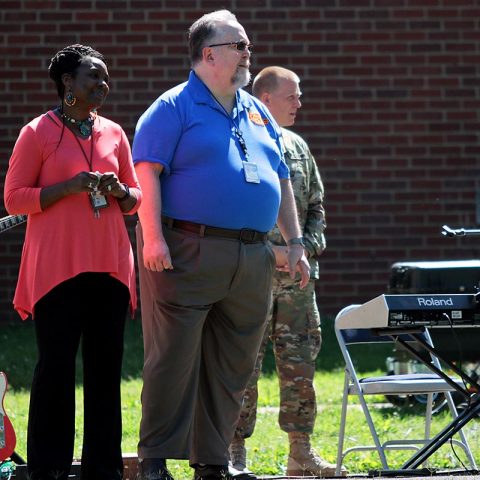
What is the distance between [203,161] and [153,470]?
4.67 feet

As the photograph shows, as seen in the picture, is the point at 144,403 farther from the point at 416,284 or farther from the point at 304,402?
the point at 416,284

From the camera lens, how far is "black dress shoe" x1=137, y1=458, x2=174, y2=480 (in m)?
5.49

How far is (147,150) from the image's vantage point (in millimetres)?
5562

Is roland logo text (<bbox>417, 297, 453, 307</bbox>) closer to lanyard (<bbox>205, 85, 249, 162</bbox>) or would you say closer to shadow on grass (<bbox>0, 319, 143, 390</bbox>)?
lanyard (<bbox>205, 85, 249, 162</bbox>)

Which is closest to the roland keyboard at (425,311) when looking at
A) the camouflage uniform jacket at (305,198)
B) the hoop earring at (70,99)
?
the camouflage uniform jacket at (305,198)

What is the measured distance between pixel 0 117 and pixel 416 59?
3.92 metres

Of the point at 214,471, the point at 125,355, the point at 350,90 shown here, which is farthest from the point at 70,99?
the point at 350,90

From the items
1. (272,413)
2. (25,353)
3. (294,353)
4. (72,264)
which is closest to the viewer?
(72,264)

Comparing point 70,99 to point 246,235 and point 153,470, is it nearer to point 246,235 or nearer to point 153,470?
point 246,235

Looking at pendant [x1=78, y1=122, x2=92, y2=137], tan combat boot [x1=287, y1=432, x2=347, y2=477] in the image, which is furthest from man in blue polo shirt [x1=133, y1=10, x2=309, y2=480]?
tan combat boot [x1=287, y1=432, x2=347, y2=477]

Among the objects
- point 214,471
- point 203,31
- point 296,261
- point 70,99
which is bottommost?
point 214,471

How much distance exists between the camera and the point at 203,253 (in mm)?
5508

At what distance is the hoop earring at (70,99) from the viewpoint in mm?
5285

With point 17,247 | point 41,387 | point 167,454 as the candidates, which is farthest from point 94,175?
point 17,247
